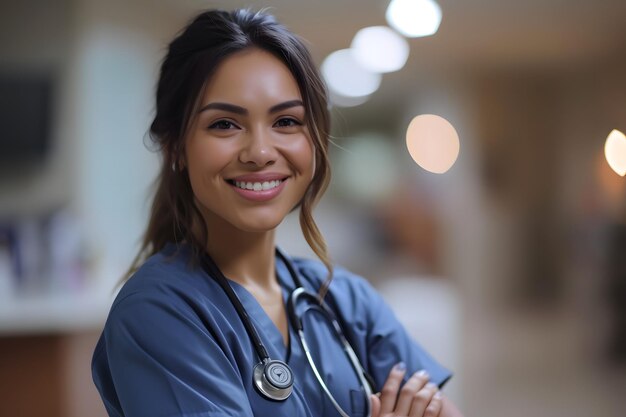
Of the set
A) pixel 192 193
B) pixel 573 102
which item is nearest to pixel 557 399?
pixel 573 102

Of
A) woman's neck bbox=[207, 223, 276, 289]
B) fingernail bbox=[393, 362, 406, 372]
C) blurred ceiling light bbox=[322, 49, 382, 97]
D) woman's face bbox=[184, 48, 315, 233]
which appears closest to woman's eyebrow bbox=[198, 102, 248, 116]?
woman's face bbox=[184, 48, 315, 233]

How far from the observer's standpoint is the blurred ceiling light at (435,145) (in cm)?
463

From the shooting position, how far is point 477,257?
15.6 feet

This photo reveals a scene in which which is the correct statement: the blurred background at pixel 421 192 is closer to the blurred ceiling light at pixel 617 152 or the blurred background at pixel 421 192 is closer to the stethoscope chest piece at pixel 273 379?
the blurred ceiling light at pixel 617 152

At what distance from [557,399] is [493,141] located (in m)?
2.21

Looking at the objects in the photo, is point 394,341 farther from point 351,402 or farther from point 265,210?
point 265,210

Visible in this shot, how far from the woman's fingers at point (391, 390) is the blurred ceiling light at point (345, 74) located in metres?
2.50

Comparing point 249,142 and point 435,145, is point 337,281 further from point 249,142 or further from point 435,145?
point 435,145

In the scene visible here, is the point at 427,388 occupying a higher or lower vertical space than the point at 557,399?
higher

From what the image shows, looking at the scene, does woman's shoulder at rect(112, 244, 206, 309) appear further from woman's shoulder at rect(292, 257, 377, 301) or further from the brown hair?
woman's shoulder at rect(292, 257, 377, 301)

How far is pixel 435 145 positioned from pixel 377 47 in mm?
1871

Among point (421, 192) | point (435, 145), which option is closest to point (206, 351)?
point (421, 192)

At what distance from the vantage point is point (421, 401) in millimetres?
894

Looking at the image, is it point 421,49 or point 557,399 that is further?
point 421,49
